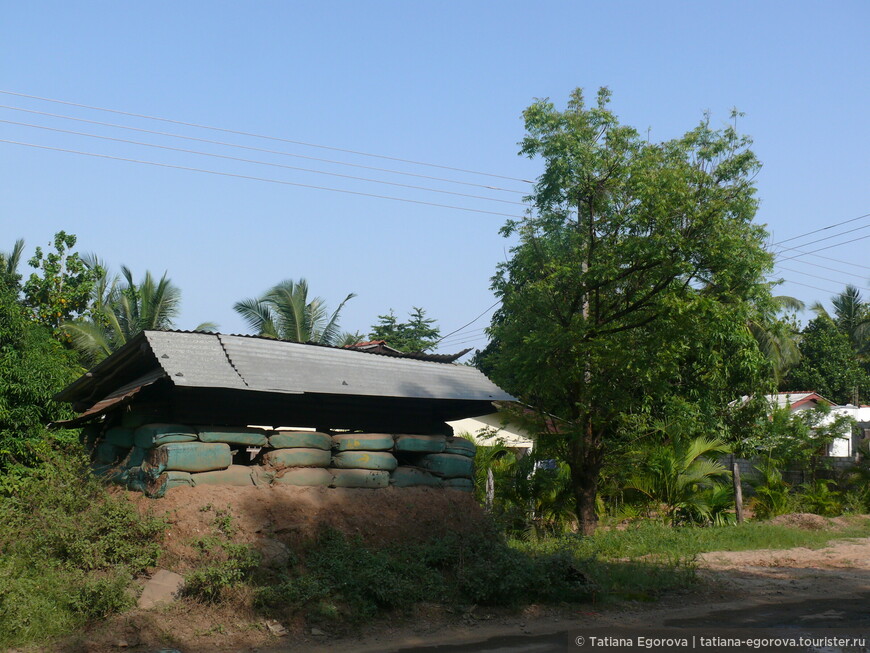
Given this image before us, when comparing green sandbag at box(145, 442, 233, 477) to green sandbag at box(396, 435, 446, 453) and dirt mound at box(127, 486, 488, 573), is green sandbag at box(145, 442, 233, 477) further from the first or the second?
green sandbag at box(396, 435, 446, 453)

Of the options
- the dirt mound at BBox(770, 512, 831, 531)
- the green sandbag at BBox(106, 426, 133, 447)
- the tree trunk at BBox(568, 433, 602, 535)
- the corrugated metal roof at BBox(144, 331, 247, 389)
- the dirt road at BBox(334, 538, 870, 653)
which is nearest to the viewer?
the dirt road at BBox(334, 538, 870, 653)

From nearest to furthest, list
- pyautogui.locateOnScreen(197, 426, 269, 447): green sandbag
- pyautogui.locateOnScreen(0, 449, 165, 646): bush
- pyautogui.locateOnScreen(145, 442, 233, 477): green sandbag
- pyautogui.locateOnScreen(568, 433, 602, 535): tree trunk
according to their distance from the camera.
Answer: pyautogui.locateOnScreen(0, 449, 165, 646): bush → pyautogui.locateOnScreen(145, 442, 233, 477): green sandbag → pyautogui.locateOnScreen(197, 426, 269, 447): green sandbag → pyautogui.locateOnScreen(568, 433, 602, 535): tree trunk

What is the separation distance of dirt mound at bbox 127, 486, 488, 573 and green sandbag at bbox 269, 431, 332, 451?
0.54 metres

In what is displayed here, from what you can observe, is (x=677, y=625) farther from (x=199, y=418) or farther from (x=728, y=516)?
(x=728, y=516)

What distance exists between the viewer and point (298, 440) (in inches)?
376

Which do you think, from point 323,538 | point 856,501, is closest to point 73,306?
point 323,538

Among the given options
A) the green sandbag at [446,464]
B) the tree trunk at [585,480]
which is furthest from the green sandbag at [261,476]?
the tree trunk at [585,480]

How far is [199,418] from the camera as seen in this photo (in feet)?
30.4

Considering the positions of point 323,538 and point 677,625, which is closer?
point 677,625

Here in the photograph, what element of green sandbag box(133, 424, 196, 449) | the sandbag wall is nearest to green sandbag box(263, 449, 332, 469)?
the sandbag wall

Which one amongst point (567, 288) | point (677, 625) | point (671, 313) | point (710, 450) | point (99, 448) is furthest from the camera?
point (710, 450)

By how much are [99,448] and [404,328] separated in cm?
2960

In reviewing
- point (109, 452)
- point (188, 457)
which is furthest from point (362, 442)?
point (109, 452)

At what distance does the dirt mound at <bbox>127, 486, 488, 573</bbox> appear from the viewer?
8.20 m
